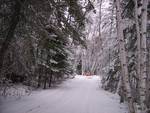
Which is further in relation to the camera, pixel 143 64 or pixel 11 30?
pixel 11 30

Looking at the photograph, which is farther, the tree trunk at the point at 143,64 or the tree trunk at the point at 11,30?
the tree trunk at the point at 11,30

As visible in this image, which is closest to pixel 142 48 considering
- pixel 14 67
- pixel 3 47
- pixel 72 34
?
pixel 72 34

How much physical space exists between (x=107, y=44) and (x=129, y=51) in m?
5.55

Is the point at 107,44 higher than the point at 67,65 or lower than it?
higher

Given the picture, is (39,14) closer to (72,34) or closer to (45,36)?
(45,36)

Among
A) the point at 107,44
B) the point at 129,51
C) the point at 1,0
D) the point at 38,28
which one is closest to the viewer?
the point at 1,0

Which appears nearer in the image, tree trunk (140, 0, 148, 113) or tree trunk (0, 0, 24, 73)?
tree trunk (140, 0, 148, 113)

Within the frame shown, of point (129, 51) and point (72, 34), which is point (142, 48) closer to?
point (72, 34)

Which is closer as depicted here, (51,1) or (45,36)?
(51,1)

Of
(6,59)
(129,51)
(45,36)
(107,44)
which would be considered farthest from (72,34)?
(107,44)

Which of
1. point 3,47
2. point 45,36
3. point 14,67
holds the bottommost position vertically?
point 14,67

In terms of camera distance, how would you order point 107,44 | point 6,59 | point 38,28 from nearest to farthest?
point 38,28 → point 6,59 → point 107,44

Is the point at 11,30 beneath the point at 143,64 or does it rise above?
above

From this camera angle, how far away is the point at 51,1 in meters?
7.05
